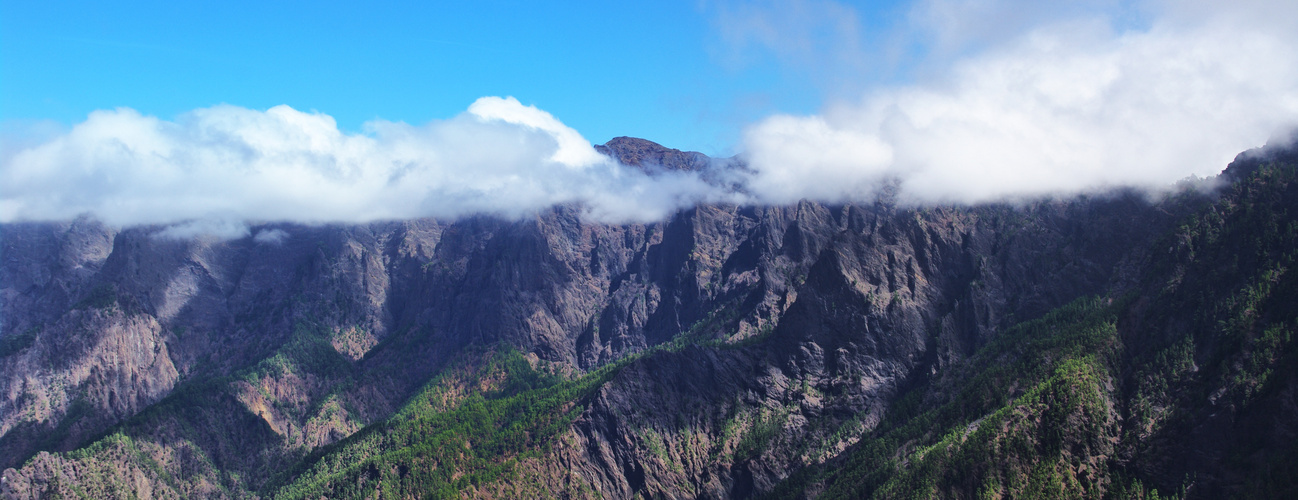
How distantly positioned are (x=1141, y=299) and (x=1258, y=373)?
1411 inches

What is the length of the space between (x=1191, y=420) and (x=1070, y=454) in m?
22.5

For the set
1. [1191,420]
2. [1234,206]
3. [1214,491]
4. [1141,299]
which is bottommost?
[1214,491]

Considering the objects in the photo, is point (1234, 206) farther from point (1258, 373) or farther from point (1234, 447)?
point (1234, 447)

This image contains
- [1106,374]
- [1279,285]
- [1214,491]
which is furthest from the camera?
[1106,374]

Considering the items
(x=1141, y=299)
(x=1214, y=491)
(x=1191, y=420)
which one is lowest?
(x=1214, y=491)

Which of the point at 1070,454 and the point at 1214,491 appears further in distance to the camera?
the point at 1070,454

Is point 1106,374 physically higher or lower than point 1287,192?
lower

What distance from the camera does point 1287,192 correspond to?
187625 millimetres

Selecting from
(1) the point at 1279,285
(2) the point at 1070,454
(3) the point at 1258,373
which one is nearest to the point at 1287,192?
(1) the point at 1279,285

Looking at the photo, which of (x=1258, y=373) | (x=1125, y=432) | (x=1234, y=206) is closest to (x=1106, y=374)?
(x=1125, y=432)

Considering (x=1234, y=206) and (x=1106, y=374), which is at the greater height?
(x=1234, y=206)

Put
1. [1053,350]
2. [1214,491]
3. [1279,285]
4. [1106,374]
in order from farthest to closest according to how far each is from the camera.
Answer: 1. [1053,350]
2. [1106,374]
3. [1279,285]
4. [1214,491]

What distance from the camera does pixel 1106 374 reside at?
184m

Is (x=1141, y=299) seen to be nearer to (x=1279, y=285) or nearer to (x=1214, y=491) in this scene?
(x=1279, y=285)
